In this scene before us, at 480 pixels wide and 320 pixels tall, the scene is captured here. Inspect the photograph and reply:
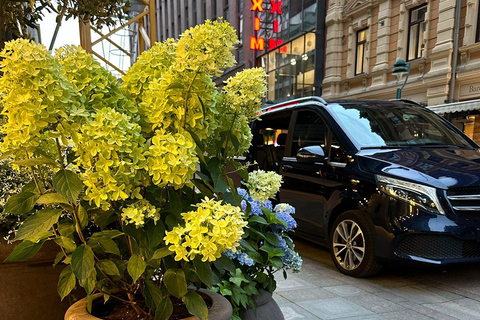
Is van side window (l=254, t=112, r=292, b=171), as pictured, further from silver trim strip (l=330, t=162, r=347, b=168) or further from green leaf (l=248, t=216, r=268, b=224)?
green leaf (l=248, t=216, r=268, b=224)

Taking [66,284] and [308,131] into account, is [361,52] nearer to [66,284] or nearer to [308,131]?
[308,131]

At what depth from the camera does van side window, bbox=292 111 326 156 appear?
178 inches

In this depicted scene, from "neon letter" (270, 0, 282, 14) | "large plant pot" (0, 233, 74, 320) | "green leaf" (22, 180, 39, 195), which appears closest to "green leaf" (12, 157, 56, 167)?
"green leaf" (22, 180, 39, 195)

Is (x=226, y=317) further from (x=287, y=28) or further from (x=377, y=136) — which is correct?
(x=287, y=28)

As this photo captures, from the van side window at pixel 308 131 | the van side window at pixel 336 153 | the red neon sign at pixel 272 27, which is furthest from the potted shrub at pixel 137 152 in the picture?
the red neon sign at pixel 272 27

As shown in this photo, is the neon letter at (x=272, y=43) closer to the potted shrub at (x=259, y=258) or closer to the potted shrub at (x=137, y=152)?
the potted shrub at (x=259, y=258)

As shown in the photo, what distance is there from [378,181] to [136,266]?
112 inches

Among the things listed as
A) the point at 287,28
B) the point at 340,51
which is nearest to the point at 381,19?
the point at 340,51

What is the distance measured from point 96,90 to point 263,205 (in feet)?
4.05

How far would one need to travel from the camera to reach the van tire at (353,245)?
3625mm

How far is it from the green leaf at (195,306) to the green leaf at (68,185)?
49 cm

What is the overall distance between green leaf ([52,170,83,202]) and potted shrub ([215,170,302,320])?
2.90ft

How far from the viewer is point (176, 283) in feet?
3.94

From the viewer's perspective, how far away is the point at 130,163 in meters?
1.06
